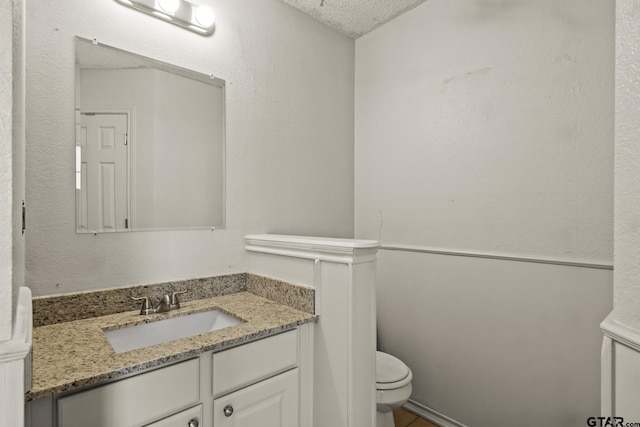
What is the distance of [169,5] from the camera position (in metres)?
1.47

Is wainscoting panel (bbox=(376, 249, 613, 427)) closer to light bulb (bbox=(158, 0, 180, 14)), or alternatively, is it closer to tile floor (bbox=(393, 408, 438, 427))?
tile floor (bbox=(393, 408, 438, 427))

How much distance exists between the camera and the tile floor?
186 centimetres

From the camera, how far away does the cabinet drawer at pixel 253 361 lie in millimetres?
1088

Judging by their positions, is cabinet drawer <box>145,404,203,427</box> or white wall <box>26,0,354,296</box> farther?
white wall <box>26,0,354,296</box>

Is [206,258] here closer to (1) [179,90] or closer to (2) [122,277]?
(2) [122,277]

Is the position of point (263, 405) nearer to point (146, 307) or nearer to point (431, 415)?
point (146, 307)

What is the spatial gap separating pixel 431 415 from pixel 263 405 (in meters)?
1.21

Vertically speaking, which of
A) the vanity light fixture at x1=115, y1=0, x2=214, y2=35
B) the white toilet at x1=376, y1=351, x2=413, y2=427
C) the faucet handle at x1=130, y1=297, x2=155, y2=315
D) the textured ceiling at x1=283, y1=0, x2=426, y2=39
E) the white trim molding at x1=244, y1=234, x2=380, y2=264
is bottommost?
the white toilet at x1=376, y1=351, x2=413, y2=427

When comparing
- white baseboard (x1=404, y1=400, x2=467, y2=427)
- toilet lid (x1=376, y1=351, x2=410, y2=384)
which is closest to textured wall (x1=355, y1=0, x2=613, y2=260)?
toilet lid (x1=376, y1=351, x2=410, y2=384)

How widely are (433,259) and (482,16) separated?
135 centimetres

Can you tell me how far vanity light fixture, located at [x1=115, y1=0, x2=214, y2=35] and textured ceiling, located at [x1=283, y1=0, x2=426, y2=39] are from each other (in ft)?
1.97

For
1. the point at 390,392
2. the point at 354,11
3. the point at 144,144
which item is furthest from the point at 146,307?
the point at 354,11

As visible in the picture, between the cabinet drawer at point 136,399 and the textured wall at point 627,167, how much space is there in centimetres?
114

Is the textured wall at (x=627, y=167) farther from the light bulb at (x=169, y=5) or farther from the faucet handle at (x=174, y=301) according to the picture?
the light bulb at (x=169, y=5)
